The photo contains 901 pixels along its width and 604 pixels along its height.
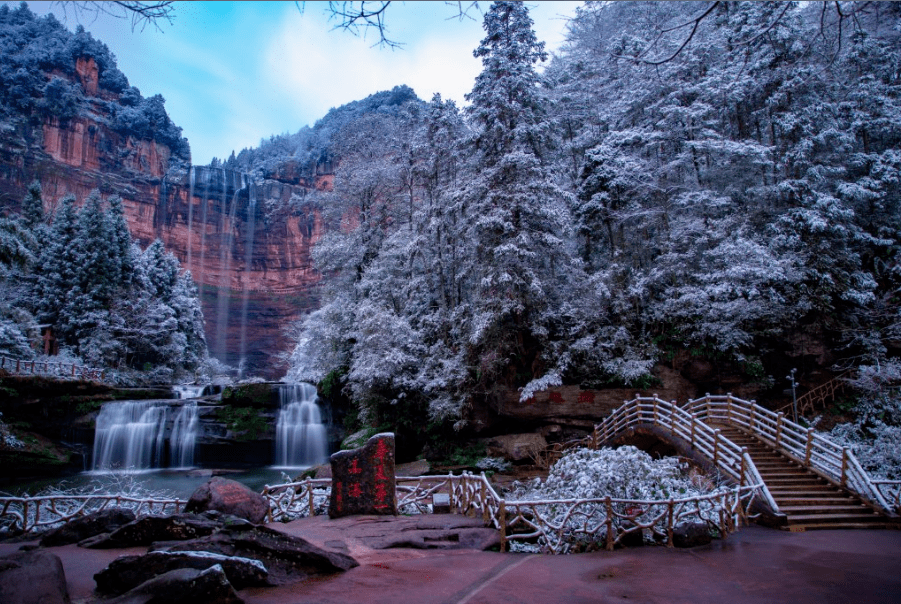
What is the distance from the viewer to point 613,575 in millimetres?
5801

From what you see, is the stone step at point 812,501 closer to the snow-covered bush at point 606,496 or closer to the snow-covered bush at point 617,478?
the snow-covered bush at point 606,496

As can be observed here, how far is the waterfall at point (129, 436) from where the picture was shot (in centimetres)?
2402

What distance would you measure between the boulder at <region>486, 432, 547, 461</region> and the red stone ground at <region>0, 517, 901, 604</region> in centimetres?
963

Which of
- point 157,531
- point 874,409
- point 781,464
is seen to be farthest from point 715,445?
point 157,531

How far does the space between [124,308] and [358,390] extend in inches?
825

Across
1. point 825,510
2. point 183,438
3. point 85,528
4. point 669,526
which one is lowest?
point 183,438

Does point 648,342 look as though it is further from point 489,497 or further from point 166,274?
point 166,274

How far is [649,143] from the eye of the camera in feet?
63.6

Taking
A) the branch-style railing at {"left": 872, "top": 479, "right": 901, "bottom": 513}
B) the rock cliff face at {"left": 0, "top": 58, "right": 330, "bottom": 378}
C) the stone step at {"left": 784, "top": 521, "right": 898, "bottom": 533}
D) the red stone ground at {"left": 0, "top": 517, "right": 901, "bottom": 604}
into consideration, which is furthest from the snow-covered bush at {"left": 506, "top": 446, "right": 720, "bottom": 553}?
the rock cliff face at {"left": 0, "top": 58, "right": 330, "bottom": 378}

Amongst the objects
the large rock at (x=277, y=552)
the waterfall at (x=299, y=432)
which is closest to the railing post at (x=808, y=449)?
the large rock at (x=277, y=552)

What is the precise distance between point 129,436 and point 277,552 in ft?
76.4

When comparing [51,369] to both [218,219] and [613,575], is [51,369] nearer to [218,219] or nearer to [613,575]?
[613,575]

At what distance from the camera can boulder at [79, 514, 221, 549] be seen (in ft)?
21.5

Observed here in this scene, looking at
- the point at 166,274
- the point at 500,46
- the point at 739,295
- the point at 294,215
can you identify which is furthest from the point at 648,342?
the point at 294,215
